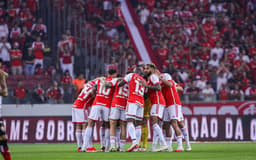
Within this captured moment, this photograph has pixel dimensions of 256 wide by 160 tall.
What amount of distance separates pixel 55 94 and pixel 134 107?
10.4m

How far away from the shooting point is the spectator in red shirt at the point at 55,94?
26859 mm

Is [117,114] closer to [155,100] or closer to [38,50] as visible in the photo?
[155,100]

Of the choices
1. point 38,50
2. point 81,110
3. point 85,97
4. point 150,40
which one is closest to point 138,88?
point 85,97

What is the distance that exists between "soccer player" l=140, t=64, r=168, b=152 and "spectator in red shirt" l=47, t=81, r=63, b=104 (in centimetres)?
998

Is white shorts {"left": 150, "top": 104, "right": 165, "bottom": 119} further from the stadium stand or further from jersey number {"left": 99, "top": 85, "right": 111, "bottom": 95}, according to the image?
the stadium stand

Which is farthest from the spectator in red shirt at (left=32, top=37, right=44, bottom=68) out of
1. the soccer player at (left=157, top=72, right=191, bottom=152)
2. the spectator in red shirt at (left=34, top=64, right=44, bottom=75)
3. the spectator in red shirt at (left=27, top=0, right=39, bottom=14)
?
the soccer player at (left=157, top=72, right=191, bottom=152)

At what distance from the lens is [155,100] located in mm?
17297

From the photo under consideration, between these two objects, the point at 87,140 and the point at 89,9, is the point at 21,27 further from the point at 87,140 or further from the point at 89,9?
the point at 87,140

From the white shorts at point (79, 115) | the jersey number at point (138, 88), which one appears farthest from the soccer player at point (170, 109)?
the white shorts at point (79, 115)

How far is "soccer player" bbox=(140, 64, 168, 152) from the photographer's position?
55.5 feet

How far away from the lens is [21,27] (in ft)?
105

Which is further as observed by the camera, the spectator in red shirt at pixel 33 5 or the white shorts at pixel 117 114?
the spectator in red shirt at pixel 33 5

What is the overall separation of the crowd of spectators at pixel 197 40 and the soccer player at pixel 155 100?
9.04 meters

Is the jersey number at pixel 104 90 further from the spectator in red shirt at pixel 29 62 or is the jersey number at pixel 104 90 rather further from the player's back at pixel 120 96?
the spectator in red shirt at pixel 29 62
